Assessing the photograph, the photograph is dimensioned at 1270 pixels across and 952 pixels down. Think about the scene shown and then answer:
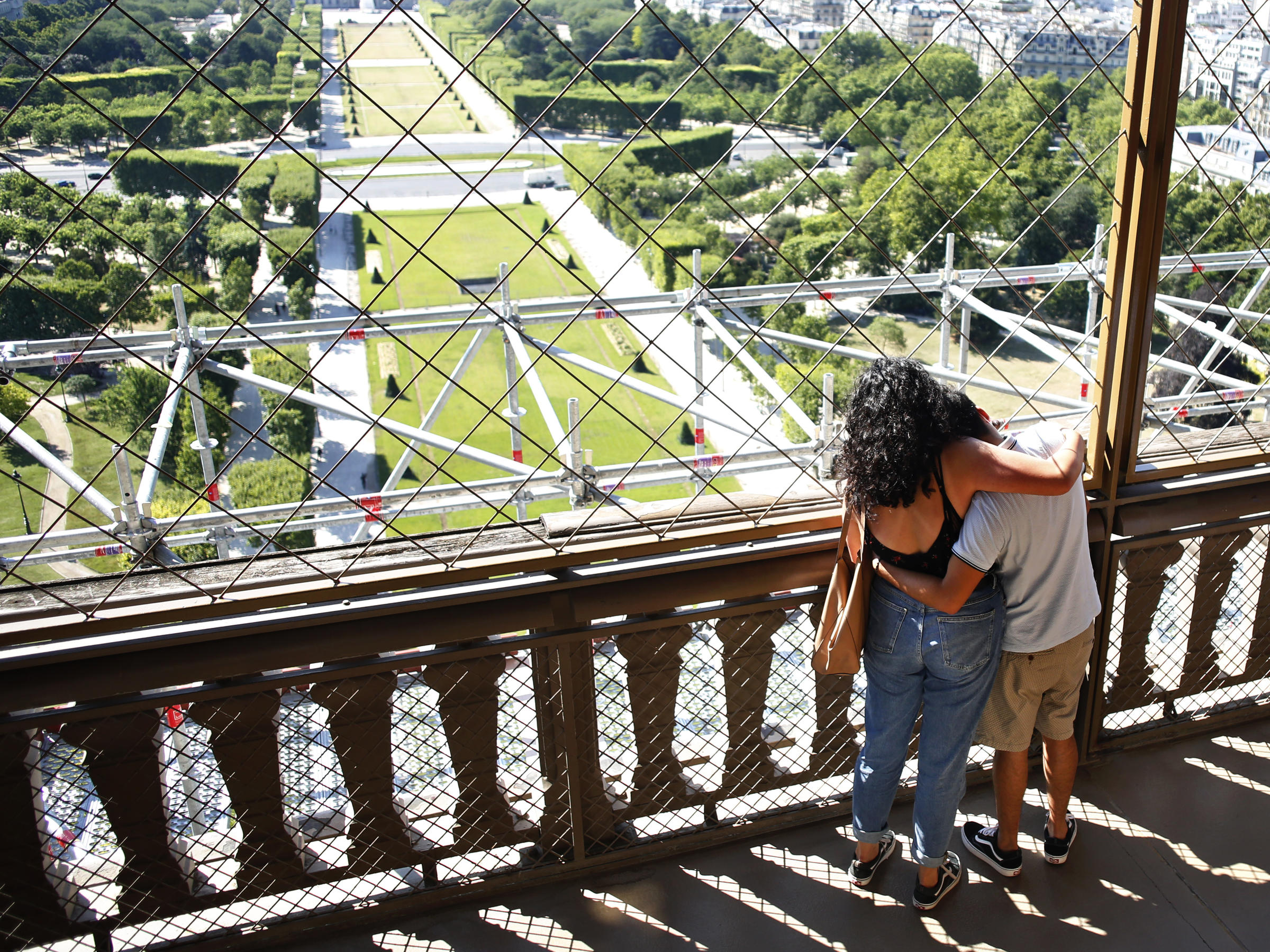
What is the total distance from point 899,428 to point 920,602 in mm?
313

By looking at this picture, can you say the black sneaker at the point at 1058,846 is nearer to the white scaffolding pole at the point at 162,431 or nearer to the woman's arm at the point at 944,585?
the woman's arm at the point at 944,585

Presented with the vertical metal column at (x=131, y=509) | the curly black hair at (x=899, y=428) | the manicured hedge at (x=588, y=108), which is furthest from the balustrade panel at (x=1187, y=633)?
the manicured hedge at (x=588, y=108)

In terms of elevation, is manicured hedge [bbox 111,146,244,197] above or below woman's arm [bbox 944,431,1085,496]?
below

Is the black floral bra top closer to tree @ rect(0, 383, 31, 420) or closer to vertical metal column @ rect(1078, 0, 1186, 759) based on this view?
vertical metal column @ rect(1078, 0, 1186, 759)

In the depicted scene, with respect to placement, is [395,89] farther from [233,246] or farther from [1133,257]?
[1133,257]

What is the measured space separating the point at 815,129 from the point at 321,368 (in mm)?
9999

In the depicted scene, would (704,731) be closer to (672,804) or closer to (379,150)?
(672,804)

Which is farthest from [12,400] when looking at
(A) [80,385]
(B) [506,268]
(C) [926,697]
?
(C) [926,697]

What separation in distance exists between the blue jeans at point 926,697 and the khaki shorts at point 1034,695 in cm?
4

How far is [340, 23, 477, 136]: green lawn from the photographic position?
21.0 m

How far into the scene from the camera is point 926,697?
5.48ft

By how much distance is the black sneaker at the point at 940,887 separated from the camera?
1.75 metres

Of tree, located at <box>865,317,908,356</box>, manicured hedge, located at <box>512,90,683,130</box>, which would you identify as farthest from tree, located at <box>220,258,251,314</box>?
tree, located at <box>865,317,908,356</box>

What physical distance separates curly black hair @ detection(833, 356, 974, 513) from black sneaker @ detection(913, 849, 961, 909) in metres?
0.74
